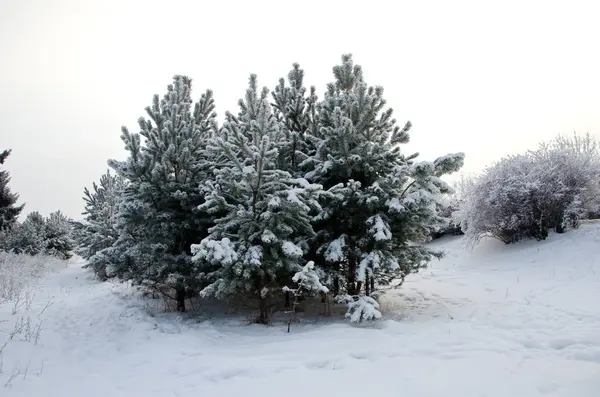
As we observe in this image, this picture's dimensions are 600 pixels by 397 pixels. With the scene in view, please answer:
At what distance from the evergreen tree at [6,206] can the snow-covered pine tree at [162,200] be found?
19.6 meters

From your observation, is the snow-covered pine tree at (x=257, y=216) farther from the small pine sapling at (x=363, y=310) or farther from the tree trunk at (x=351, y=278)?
the small pine sapling at (x=363, y=310)

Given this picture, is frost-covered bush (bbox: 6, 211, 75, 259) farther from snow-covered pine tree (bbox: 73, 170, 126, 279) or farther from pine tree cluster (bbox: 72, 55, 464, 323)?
pine tree cluster (bbox: 72, 55, 464, 323)

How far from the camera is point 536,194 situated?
12930mm

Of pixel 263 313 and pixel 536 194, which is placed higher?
pixel 536 194

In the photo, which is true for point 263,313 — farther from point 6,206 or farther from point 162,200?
point 6,206

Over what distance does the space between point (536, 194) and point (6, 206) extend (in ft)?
94.6

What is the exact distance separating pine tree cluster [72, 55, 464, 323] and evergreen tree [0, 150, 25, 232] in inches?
782

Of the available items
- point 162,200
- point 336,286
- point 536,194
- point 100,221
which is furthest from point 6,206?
point 536,194

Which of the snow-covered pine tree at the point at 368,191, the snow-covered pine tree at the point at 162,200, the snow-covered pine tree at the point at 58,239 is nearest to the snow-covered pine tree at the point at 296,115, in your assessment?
the snow-covered pine tree at the point at 368,191

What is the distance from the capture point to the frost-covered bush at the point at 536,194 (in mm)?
12812

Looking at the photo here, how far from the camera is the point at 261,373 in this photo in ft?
16.8

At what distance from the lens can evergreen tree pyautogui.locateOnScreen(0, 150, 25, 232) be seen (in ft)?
76.4

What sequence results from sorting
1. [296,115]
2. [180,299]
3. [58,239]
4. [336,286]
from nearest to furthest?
[336,286] → [180,299] → [296,115] → [58,239]

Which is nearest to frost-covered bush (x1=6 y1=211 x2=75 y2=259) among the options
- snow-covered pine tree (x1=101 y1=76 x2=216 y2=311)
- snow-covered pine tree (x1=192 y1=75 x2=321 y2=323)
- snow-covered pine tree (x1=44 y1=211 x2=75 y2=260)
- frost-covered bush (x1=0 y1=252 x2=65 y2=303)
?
snow-covered pine tree (x1=44 y1=211 x2=75 y2=260)
